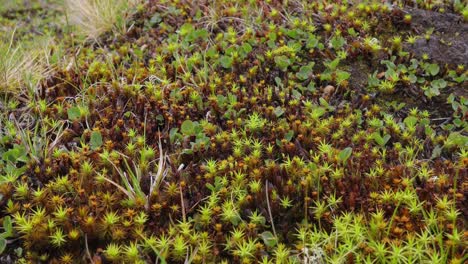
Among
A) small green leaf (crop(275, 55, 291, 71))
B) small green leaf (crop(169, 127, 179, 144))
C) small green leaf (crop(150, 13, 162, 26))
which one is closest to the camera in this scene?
small green leaf (crop(169, 127, 179, 144))

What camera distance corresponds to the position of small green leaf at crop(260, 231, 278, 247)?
7.30 feet

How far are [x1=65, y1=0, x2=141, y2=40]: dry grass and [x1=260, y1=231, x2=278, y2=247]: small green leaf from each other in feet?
10.7

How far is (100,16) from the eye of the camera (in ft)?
16.1

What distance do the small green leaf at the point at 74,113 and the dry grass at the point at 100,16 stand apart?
1.71 metres

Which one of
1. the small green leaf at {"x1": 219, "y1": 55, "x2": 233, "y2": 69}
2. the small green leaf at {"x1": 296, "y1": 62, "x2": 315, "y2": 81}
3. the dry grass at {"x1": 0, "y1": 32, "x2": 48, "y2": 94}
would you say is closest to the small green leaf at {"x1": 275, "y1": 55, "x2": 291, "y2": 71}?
the small green leaf at {"x1": 296, "y1": 62, "x2": 315, "y2": 81}

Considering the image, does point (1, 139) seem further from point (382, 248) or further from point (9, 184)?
point (382, 248)

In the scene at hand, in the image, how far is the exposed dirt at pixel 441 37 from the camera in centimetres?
377

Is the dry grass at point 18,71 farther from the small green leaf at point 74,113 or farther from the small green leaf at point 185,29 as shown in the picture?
the small green leaf at point 185,29

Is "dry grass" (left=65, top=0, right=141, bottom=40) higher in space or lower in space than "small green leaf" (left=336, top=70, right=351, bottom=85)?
higher

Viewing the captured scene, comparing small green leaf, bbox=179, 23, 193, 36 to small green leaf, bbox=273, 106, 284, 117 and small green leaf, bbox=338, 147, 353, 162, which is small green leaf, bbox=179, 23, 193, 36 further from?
small green leaf, bbox=338, 147, 353, 162

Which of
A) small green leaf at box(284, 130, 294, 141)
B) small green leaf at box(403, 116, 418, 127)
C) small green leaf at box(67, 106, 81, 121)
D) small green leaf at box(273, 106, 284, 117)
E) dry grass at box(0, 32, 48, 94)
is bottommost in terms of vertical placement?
small green leaf at box(403, 116, 418, 127)

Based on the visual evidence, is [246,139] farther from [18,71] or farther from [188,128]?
[18,71]

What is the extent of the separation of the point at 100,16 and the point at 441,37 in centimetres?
364

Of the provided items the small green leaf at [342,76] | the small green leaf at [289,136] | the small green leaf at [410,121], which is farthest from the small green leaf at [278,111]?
the small green leaf at [410,121]
